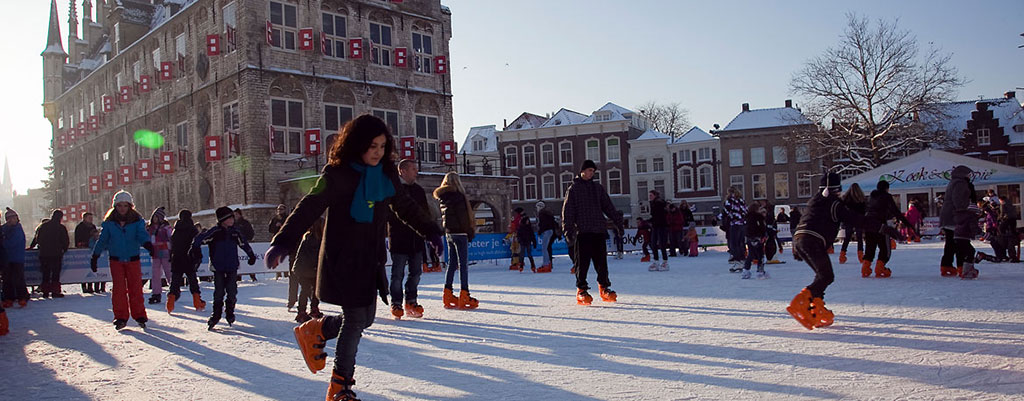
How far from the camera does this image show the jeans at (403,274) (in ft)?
A: 26.2

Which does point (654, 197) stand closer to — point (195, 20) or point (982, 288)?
point (982, 288)

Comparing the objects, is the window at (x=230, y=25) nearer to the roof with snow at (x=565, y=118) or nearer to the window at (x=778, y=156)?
the roof with snow at (x=565, y=118)

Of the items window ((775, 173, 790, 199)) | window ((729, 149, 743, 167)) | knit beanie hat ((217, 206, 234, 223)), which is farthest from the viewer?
window ((729, 149, 743, 167))

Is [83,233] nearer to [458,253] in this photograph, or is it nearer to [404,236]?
[458,253]

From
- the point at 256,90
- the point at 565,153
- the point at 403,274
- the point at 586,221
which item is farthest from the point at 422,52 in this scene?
the point at 565,153

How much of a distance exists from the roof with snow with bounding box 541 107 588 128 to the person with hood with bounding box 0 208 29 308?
44.8m

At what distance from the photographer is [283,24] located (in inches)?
1028

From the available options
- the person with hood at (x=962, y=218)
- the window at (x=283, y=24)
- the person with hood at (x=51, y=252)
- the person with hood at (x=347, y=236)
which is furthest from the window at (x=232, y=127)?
the person with hood at (x=347, y=236)

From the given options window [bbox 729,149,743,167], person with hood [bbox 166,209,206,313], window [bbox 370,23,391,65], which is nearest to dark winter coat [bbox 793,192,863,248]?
person with hood [bbox 166,209,206,313]

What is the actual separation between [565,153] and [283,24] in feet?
103

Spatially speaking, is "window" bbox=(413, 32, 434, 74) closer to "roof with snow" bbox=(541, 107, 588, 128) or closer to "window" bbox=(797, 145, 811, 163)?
"roof with snow" bbox=(541, 107, 588, 128)

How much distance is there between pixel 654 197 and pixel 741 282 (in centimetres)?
544

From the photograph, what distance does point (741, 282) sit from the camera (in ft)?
36.9

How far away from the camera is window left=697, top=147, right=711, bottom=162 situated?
180ft
